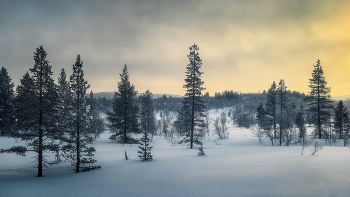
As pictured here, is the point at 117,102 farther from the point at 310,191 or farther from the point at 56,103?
the point at 310,191

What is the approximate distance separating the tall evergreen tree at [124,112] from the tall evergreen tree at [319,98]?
30104 millimetres

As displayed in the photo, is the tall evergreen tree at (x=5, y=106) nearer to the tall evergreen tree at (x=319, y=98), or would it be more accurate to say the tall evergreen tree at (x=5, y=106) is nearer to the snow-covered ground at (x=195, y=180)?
the snow-covered ground at (x=195, y=180)

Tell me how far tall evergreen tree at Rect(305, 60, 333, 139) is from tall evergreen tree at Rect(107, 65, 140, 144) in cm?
3010

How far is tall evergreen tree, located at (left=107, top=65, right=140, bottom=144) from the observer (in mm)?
30375

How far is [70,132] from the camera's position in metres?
13.1

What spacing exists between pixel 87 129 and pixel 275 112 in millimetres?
31873

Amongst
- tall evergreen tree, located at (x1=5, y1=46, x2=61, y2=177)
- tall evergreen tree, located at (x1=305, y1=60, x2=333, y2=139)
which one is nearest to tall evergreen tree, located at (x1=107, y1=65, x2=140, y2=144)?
tall evergreen tree, located at (x1=5, y1=46, x2=61, y2=177)

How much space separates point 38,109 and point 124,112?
17760 mm

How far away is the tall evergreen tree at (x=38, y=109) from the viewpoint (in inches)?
488

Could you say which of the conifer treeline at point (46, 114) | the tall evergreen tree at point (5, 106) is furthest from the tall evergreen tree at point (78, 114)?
the tall evergreen tree at point (5, 106)

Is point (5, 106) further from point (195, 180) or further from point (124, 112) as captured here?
point (195, 180)

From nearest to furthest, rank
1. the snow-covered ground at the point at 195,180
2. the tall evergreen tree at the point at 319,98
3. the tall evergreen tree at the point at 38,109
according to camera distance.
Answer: the snow-covered ground at the point at 195,180
the tall evergreen tree at the point at 38,109
the tall evergreen tree at the point at 319,98

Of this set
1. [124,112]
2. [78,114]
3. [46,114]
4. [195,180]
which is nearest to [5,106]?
[124,112]

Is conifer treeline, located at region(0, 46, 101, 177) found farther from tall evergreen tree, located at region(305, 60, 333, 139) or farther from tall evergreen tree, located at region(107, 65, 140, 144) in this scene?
tall evergreen tree, located at region(305, 60, 333, 139)
